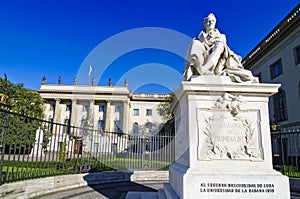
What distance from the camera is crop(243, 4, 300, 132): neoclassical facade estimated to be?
18047 millimetres

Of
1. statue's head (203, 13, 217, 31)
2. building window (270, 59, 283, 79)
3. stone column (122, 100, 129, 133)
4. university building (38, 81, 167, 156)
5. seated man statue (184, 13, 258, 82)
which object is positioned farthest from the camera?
stone column (122, 100, 129, 133)

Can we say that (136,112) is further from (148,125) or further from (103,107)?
(103,107)

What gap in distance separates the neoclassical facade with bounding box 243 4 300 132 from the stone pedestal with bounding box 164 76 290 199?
17.2 metres

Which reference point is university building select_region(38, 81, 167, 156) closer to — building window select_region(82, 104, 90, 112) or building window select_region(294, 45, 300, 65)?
building window select_region(82, 104, 90, 112)

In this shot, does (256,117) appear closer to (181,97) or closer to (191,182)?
(181,97)

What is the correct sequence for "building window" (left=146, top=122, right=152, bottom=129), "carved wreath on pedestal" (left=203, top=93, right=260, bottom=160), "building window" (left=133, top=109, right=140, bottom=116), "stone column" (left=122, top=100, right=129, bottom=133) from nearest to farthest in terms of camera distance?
"carved wreath on pedestal" (left=203, top=93, right=260, bottom=160)
"building window" (left=146, top=122, right=152, bottom=129)
"stone column" (left=122, top=100, right=129, bottom=133)
"building window" (left=133, top=109, right=140, bottom=116)

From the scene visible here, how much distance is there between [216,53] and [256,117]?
4.46 feet

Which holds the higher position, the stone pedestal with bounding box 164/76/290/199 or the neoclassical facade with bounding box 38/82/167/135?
the neoclassical facade with bounding box 38/82/167/135

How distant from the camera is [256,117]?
146 inches

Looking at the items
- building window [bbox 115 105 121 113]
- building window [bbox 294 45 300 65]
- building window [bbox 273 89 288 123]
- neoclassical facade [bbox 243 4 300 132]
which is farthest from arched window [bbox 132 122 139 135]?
building window [bbox 294 45 300 65]

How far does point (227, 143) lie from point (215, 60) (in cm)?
153

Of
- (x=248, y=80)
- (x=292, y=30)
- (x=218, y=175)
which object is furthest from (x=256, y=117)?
(x=292, y=30)

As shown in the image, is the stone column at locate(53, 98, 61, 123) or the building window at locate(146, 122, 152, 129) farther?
the stone column at locate(53, 98, 61, 123)

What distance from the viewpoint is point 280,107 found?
2052cm
